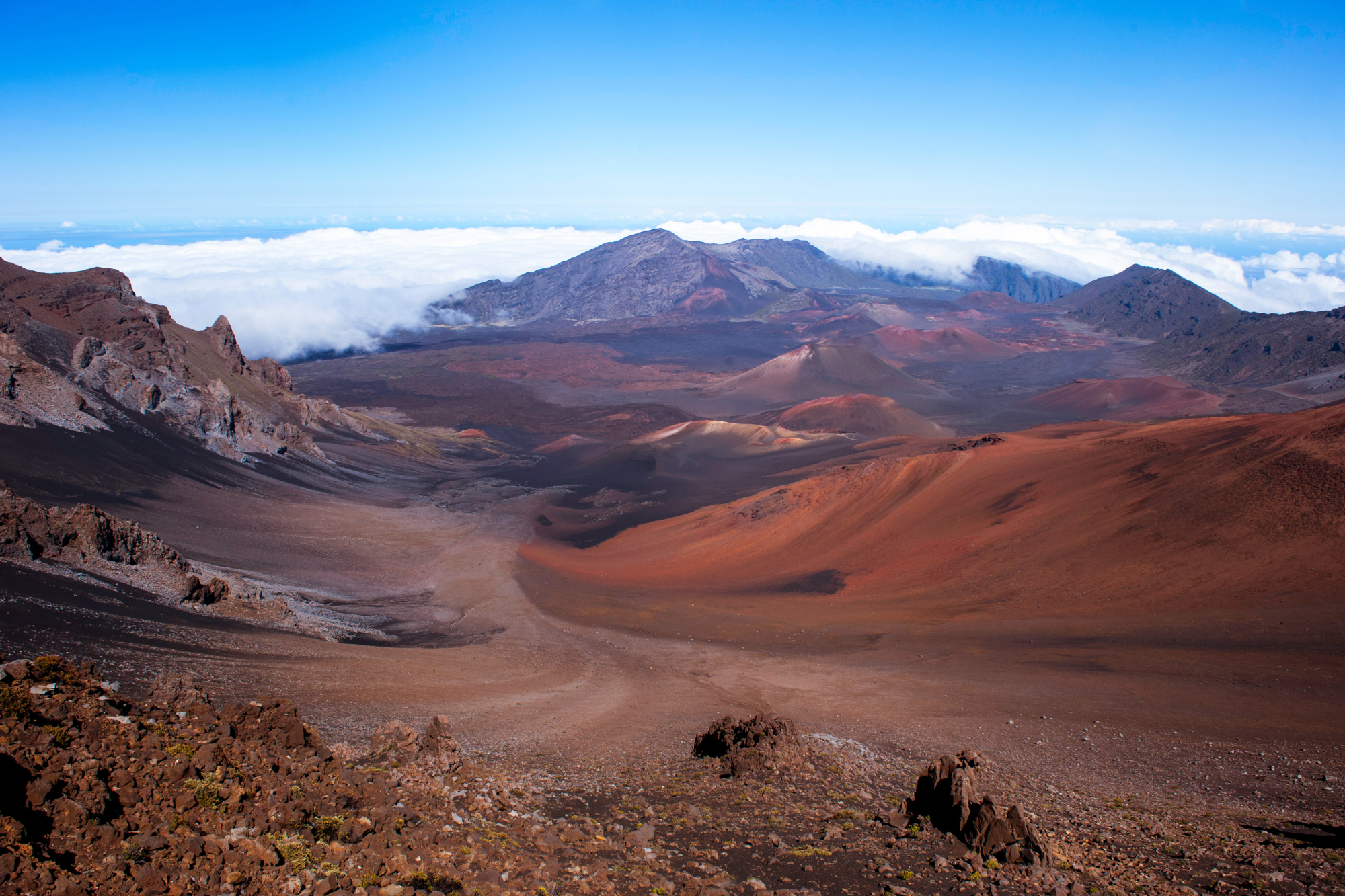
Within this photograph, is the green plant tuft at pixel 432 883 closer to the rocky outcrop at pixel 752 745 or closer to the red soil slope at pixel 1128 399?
the rocky outcrop at pixel 752 745

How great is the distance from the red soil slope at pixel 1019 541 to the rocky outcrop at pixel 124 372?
21.7 m

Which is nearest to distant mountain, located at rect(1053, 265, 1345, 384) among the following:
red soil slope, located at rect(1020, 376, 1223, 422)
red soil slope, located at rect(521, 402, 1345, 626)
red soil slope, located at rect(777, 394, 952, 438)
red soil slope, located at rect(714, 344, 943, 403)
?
red soil slope, located at rect(1020, 376, 1223, 422)

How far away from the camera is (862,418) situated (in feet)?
239

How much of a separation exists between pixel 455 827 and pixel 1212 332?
16439 centimetres

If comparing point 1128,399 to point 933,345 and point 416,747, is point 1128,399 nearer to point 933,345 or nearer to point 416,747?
point 933,345

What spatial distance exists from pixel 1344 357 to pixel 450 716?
13499cm

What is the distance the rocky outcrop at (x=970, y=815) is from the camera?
7648 millimetres

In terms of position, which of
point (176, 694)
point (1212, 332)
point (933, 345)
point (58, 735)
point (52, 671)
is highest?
point (1212, 332)

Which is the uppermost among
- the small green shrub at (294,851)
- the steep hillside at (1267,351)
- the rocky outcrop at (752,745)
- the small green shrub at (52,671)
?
the steep hillside at (1267,351)

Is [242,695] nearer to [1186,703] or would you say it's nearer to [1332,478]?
[1186,703]

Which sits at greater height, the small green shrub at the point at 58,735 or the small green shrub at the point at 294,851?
the small green shrub at the point at 58,735

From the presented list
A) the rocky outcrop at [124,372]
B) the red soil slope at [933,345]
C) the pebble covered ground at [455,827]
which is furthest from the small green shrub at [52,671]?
the red soil slope at [933,345]

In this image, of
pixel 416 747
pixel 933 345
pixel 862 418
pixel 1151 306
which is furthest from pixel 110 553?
pixel 1151 306

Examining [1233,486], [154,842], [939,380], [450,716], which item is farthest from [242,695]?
[939,380]
